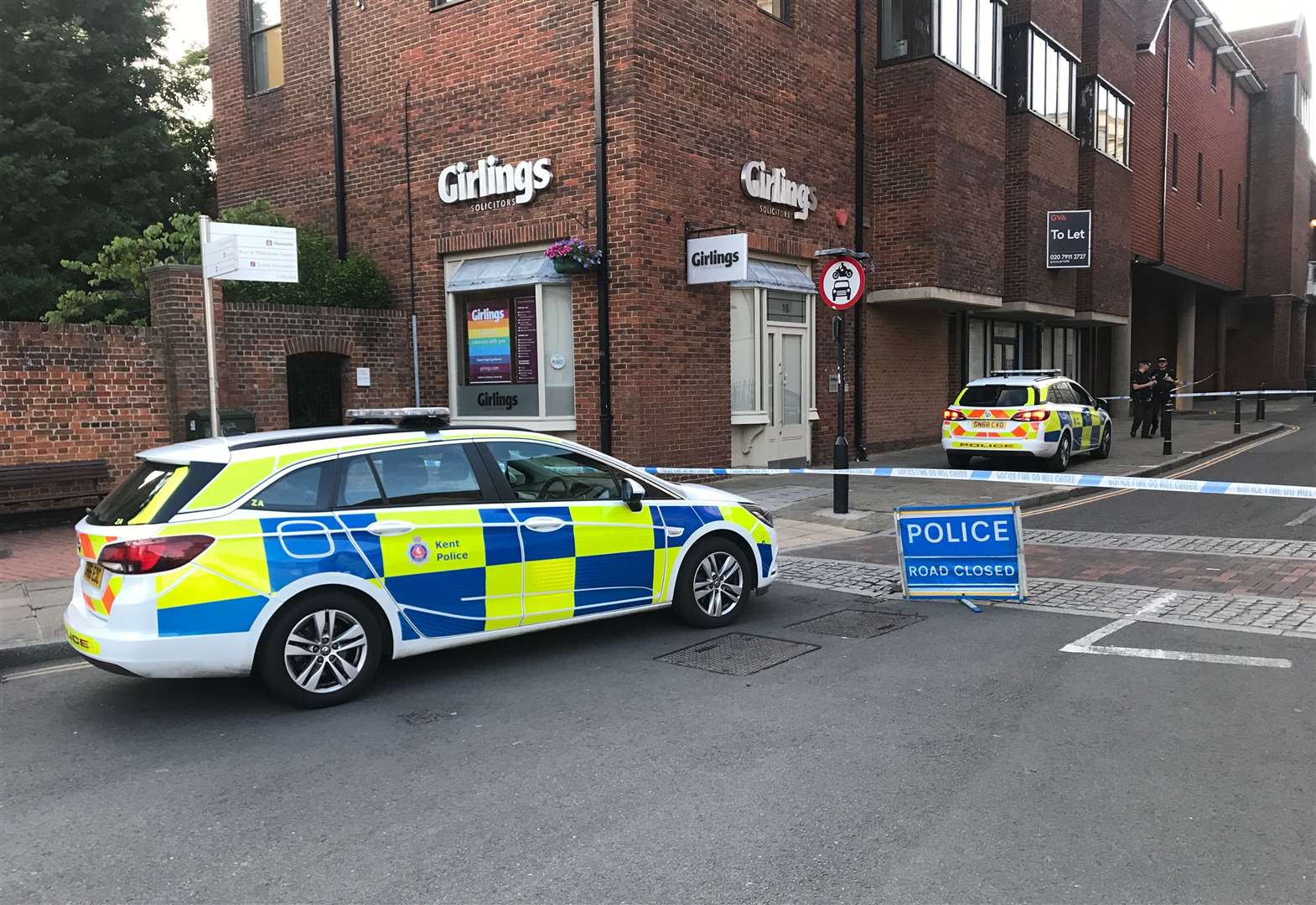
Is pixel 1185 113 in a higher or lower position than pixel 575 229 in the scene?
higher

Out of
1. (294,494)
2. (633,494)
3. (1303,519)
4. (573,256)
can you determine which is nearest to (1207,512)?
(1303,519)

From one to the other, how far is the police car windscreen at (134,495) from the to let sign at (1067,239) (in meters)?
20.3

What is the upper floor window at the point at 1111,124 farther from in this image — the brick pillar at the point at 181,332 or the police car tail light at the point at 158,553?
the police car tail light at the point at 158,553

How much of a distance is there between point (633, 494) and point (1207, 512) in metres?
8.70

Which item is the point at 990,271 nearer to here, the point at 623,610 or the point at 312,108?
the point at 312,108

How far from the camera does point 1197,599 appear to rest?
286 inches

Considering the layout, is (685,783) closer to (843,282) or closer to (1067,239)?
(843,282)

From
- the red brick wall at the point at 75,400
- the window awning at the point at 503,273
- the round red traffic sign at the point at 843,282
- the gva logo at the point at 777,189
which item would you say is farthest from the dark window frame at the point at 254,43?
the round red traffic sign at the point at 843,282

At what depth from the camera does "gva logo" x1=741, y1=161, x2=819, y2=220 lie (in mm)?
14352

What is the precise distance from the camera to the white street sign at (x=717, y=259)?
12.8 m

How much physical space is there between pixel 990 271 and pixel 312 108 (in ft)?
42.6

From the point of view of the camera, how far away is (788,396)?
1577 cm

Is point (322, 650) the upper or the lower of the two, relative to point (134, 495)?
lower

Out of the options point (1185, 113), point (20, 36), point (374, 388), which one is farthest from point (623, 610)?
point (1185, 113)
